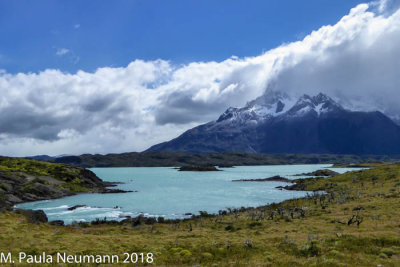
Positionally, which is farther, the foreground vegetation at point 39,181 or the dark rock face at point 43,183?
the foreground vegetation at point 39,181

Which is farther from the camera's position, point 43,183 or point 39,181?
point 39,181

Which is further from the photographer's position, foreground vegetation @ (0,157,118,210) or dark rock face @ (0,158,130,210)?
foreground vegetation @ (0,157,118,210)

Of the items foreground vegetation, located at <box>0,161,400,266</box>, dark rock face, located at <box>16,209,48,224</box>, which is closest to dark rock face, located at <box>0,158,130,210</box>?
dark rock face, located at <box>16,209,48,224</box>

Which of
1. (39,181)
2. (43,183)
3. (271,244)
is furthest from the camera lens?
(39,181)

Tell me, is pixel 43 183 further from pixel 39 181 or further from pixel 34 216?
pixel 34 216

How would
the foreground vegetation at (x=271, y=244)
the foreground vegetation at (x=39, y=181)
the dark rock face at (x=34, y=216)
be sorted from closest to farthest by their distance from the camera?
the foreground vegetation at (x=271, y=244)
the dark rock face at (x=34, y=216)
the foreground vegetation at (x=39, y=181)

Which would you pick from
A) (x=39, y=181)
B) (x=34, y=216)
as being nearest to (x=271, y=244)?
(x=34, y=216)

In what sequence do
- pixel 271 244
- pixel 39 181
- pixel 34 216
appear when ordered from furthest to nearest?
pixel 39 181 < pixel 34 216 < pixel 271 244

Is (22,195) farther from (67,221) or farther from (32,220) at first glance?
(32,220)

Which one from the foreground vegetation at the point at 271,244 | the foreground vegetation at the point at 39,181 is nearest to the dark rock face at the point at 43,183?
the foreground vegetation at the point at 39,181

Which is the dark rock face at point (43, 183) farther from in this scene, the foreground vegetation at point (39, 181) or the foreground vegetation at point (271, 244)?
the foreground vegetation at point (271, 244)

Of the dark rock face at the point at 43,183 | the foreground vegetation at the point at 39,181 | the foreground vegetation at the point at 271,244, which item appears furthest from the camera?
the foreground vegetation at the point at 39,181

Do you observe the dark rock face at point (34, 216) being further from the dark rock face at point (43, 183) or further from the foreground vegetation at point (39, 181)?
the foreground vegetation at point (39, 181)

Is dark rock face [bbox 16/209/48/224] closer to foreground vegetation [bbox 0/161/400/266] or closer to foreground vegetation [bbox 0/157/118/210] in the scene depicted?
foreground vegetation [bbox 0/161/400/266]
